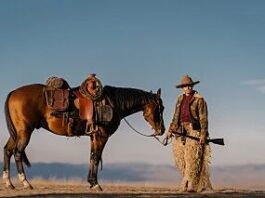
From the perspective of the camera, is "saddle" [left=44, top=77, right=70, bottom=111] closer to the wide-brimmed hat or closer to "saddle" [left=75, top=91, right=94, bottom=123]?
"saddle" [left=75, top=91, right=94, bottom=123]

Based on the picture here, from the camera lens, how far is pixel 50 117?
13.3 m

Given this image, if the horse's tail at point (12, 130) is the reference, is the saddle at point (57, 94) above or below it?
above

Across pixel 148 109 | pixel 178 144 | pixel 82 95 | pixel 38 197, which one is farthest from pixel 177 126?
pixel 38 197

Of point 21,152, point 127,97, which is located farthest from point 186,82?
point 21,152

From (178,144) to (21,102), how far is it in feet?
11.9

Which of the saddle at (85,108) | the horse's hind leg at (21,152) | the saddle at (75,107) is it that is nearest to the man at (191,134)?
the saddle at (75,107)

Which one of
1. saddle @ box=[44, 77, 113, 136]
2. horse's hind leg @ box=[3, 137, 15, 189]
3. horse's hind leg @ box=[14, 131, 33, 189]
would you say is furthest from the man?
horse's hind leg @ box=[3, 137, 15, 189]

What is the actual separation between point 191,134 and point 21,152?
373 cm

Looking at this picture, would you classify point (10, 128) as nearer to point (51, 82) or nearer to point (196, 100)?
point (51, 82)

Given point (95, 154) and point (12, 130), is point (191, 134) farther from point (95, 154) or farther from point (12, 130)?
point (12, 130)

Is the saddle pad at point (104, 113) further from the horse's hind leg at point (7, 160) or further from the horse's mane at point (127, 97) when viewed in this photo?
the horse's hind leg at point (7, 160)

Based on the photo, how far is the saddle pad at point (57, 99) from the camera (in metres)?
13.2

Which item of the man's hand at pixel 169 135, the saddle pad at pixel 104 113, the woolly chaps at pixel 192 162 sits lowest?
the woolly chaps at pixel 192 162

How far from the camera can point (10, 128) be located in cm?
1323
